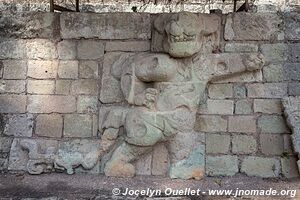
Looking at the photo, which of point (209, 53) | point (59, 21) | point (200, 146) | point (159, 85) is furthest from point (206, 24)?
point (59, 21)

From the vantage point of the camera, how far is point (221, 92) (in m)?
3.90

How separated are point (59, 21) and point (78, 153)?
132 centimetres

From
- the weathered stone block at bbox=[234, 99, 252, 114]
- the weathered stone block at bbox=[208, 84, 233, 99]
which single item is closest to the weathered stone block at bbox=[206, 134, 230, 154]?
the weathered stone block at bbox=[234, 99, 252, 114]

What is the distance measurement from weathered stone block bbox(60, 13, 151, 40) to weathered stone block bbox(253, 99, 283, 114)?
1.25 m

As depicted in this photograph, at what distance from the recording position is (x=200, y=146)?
12.5 feet

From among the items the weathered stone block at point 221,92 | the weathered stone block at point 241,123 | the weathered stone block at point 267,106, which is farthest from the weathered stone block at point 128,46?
the weathered stone block at point 267,106

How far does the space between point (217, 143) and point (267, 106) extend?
0.60 m

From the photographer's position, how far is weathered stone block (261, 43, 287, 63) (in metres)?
3.90

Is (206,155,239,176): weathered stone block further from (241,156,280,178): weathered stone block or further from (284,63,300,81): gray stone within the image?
(284,63,300,81): gray stone

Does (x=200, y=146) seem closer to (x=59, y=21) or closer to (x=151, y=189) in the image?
(x=151, y=189)

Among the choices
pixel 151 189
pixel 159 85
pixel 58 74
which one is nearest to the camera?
pixel 151 189

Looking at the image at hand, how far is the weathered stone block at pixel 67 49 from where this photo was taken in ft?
13.2

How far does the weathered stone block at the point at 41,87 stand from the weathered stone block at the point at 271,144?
2.13m

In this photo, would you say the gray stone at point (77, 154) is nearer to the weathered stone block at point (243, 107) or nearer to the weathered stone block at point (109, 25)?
the weathered stone block at point (109, 25)
